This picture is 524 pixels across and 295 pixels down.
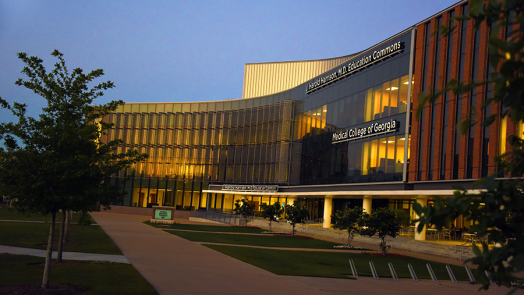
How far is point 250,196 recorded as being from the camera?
2876 inches

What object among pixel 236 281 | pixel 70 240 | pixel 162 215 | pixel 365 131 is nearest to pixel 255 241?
pixel 70 240

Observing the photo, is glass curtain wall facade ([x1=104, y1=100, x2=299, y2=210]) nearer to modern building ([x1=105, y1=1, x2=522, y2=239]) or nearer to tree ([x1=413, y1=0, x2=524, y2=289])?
modern building ([x1=105, y1=1, x2=522, y2=239])

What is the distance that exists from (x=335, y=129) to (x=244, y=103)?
2988 cm

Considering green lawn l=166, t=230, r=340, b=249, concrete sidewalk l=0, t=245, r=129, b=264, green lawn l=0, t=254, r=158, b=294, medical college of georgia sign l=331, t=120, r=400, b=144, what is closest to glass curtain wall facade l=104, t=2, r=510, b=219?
medical college of georgia sign l=331, t=120, r=400, b=144

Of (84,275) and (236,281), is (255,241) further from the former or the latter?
(84,275)

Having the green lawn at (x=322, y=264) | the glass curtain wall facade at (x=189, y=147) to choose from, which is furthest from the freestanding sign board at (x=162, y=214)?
the green lawn at (x=322, y=264)

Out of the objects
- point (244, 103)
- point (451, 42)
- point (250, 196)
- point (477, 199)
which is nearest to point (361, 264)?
point (451, 42)

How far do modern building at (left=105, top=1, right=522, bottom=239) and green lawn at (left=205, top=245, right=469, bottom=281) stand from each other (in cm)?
378

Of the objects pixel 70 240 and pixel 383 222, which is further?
pixel 383 222

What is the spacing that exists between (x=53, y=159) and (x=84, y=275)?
14.0 ft

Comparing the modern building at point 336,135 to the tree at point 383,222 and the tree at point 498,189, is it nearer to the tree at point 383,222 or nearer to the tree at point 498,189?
the tree at point 498,189

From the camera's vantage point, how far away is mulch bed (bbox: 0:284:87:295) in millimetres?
12352

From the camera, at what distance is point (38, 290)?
1261 centimetres

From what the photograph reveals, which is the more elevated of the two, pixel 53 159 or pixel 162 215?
pixel 53 159
